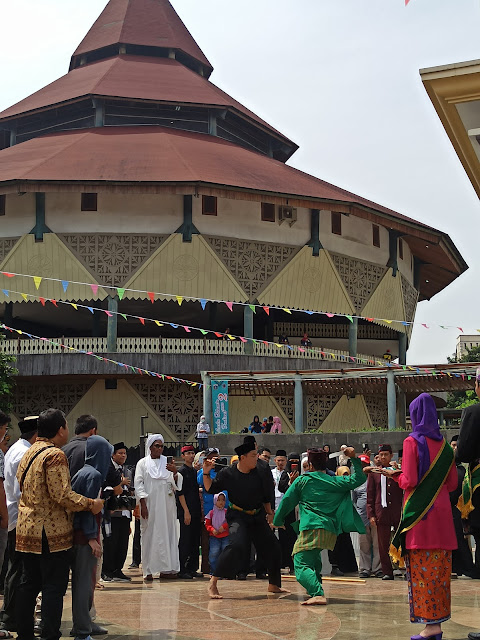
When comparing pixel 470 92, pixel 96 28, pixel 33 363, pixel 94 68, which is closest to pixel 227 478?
pixel 470 92

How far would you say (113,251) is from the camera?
28250 mm

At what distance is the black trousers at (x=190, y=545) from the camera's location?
1152 centimetres

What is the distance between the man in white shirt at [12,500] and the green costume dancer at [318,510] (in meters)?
2.41

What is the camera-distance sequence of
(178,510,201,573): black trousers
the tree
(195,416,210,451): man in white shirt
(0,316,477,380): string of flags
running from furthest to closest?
1. the tree
2. (195,416,210,451): man in white shirt
3. (0,316,477,380): string of flags
4. (178,510,201,573): black trousers

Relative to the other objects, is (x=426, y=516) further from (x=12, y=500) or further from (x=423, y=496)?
(x=12, y=500)

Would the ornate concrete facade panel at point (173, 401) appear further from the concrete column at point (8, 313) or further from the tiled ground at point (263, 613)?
the tiled ground at point (263, 613)

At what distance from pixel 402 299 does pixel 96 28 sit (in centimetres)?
1777

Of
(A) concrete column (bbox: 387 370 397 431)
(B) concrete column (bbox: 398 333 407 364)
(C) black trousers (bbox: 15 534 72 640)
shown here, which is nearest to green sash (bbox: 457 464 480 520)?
(C) black trousers (bbox: 15 534 72 640)

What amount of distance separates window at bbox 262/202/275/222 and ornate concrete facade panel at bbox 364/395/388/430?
254 inches

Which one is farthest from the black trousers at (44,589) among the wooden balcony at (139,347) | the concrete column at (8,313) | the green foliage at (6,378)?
the concrete column at (8,313)

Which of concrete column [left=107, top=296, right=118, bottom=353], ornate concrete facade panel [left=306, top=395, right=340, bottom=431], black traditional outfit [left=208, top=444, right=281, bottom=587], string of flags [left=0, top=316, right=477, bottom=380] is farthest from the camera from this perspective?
ornate concrete facade panel [left=306, top=395, right=340, bottom=431]

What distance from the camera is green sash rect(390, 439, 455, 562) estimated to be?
673 centimetres

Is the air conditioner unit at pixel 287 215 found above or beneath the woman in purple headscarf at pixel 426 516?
above

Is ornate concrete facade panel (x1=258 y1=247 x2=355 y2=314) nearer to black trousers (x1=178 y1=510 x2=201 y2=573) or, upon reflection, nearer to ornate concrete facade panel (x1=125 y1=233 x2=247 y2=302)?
ornate concrete facade panel (x1=125 y1=233 x2=247 y2=302)
